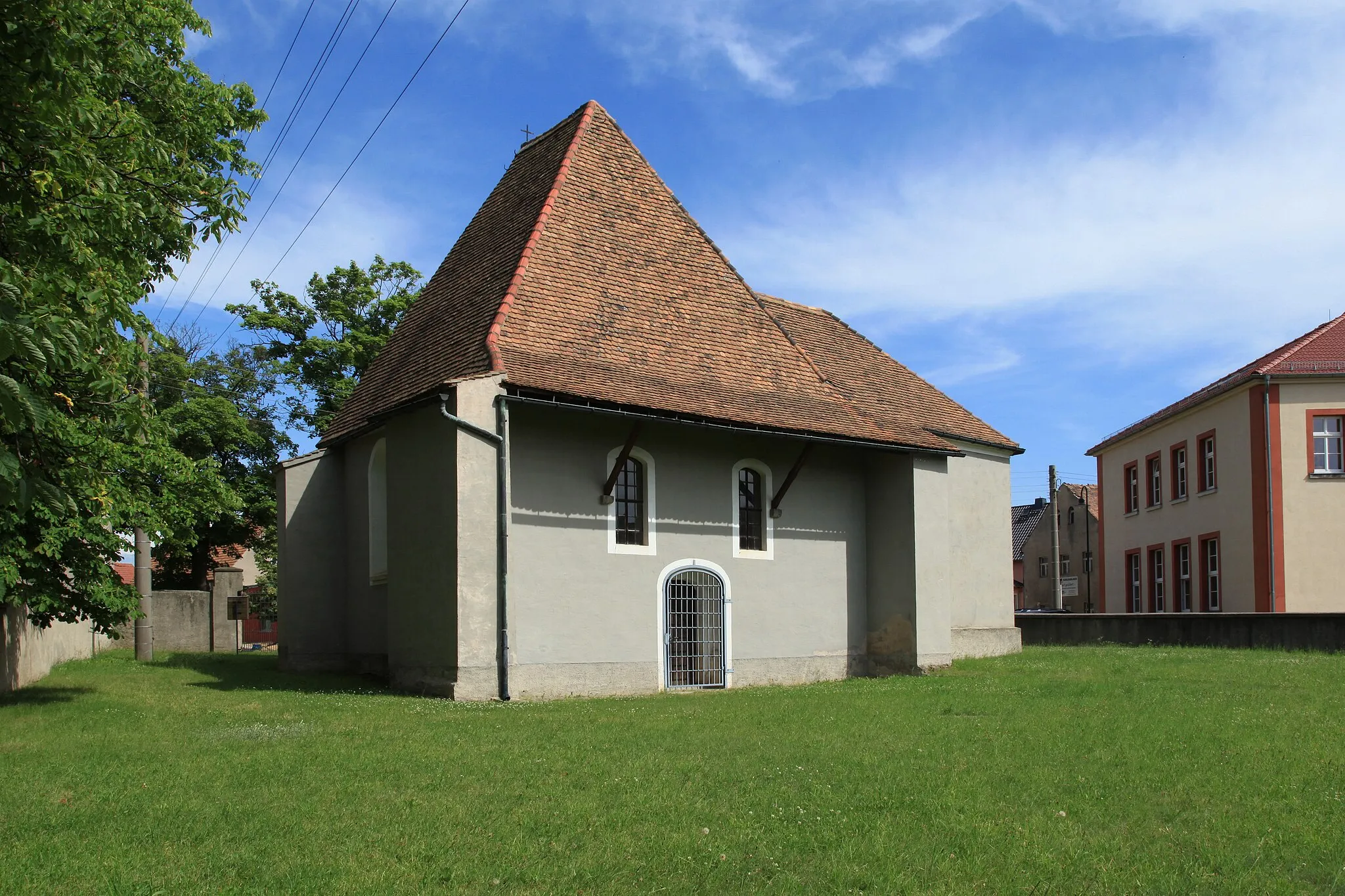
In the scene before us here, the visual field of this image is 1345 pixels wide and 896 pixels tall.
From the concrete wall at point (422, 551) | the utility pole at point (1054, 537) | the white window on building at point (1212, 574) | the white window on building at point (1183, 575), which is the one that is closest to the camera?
the concrete wall at point (422, 551)

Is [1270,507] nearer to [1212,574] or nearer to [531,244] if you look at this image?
[1212,574]

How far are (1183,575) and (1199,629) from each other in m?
11.1

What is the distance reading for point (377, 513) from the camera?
2019cm

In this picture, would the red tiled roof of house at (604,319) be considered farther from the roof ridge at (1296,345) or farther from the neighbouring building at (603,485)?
the roof ridge at (1296,345)

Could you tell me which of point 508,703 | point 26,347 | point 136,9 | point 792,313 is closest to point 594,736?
point 508,703

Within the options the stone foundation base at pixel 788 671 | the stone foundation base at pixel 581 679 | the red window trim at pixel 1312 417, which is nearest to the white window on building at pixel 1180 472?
the red window trim at pixel 1312 417

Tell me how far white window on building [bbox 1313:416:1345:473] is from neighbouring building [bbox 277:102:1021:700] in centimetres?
1215

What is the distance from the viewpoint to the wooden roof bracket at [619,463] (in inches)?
664

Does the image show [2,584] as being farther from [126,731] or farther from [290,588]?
[290,588]

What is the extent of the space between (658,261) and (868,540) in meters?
6.23

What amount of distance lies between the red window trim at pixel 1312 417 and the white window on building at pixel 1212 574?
3.33 metres

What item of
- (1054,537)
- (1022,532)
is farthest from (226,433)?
(1022,532)

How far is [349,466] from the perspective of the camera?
70.0 feet

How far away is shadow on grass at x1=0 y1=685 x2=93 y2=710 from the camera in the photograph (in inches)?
577
